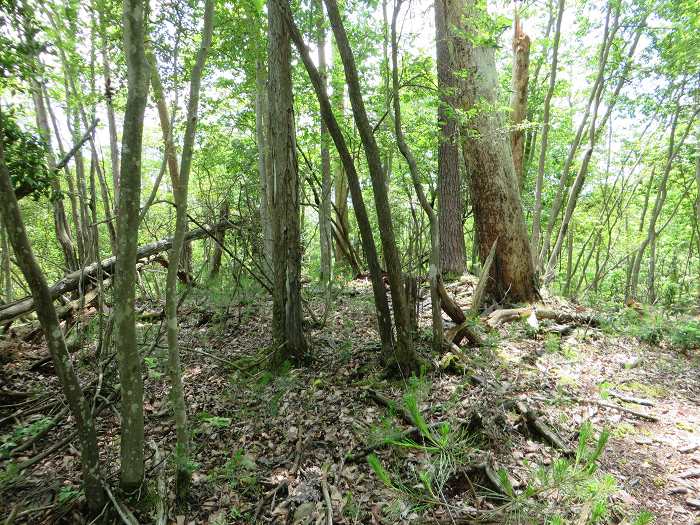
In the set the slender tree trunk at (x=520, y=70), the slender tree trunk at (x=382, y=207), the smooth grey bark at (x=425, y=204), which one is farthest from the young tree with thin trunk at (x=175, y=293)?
the slender tree trunk at (x=520, y=70)

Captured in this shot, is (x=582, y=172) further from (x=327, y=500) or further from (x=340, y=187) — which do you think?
(x=327, y=500)

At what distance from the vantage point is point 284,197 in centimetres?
464

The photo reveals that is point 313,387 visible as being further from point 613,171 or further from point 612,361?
point 613,171

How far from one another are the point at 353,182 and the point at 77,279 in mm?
4749

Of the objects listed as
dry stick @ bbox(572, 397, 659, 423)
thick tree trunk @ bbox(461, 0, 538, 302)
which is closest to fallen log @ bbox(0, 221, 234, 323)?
thick tree trunk @ bbox(461, 0, 538, 302)

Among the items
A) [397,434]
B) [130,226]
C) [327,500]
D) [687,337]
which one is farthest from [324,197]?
[687,337]

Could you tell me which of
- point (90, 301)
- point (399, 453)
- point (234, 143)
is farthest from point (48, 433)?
point (234, 143)

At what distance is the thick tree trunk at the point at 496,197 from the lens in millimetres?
6629

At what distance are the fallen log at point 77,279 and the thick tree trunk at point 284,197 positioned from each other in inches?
37.8

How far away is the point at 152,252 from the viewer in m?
7.27

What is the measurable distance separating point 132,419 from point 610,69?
37.8 feet

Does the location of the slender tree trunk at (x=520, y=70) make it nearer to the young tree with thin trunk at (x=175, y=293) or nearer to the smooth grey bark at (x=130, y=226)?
the young tree with thin trunk at (x=175, y=293)

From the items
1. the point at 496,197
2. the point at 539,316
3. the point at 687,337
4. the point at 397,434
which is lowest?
the point at 687,337

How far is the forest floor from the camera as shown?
2734 millimetres
